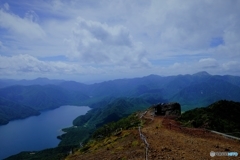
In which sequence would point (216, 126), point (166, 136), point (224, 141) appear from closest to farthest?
point (224, 141)
point (166, 136)
point (216, 126)

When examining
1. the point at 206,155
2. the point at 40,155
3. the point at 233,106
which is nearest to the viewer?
the point at 206,155

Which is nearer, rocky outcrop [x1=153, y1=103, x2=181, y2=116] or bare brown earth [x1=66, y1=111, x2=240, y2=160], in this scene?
bare brown earth [x1=66, y1=111, x2=240, y2=160]

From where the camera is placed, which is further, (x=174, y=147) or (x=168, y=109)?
(x=168, y=109)

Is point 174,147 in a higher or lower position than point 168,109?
higher

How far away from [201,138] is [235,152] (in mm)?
5773

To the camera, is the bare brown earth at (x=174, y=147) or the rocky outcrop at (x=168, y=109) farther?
the rocky outcrop at (x=168, y=109)

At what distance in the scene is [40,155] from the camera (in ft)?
490

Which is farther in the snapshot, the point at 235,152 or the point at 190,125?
the point at 190,125

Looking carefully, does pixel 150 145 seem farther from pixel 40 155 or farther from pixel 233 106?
pixel 40 155

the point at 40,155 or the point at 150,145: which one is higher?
the point at 150,145

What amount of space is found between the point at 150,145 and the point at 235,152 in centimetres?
742

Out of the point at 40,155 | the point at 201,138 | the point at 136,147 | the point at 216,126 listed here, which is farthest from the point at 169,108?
the point at 40,155

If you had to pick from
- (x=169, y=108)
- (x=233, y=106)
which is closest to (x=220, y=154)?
(x=169, y=108)

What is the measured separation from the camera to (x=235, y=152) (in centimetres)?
1791
